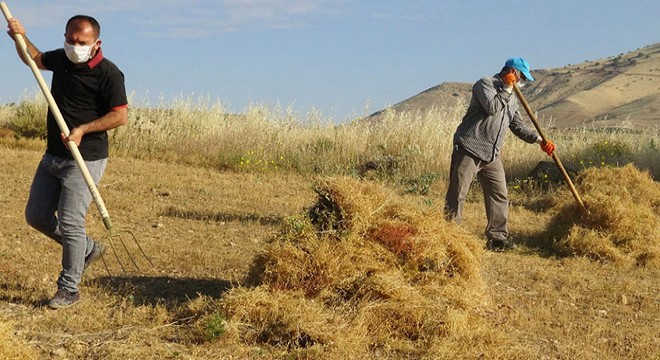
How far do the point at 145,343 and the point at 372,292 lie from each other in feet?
4.90

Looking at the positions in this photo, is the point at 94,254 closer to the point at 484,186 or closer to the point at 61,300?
the point at 61,300

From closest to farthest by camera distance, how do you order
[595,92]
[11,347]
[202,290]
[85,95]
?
1. [11,347]
2. [85,95]
3. [202,290]
4. [595,92]

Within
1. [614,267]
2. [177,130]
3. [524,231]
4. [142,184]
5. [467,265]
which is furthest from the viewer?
[177,130]

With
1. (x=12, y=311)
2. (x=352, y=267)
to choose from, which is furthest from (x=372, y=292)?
(x=12, y=311)

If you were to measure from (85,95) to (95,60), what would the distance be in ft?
0.83

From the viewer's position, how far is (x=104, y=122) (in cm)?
560

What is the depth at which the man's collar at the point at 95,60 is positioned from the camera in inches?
222

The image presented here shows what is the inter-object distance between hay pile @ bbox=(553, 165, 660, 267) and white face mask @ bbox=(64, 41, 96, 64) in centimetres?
564

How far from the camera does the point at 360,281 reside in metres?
5.65

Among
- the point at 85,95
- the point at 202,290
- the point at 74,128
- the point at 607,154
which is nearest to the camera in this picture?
the point at 74,128

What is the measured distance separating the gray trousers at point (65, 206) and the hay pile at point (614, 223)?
5.39 meters

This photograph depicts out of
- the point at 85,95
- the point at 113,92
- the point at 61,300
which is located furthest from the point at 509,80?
the point at 61,300

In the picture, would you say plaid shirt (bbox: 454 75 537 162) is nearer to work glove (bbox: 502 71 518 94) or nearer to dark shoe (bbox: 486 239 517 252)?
work glove (bbox: 502 71 518 94)

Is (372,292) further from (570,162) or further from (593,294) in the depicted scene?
(570,162)
